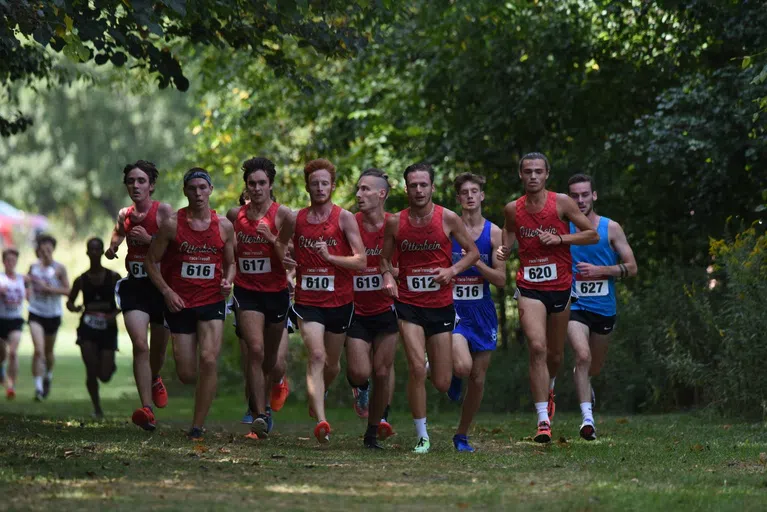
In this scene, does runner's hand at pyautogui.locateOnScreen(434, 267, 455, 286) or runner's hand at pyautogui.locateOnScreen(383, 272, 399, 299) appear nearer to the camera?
runner's hand at pyautogui.locateOnScreen(383, 272, 399, 299)

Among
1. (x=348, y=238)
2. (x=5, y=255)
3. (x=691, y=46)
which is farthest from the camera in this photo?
(x=5, y=255)

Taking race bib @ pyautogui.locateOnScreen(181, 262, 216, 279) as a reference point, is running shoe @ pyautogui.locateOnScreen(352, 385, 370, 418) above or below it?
below

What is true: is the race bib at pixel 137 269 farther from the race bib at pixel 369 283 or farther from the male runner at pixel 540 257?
the male runner at pixel 540 257

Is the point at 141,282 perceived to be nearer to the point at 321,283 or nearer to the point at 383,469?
the point at 321,283

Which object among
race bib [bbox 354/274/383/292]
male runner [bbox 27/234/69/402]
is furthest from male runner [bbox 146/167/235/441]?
male runner [bbox 27/234/69/402]

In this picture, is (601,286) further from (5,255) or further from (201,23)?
(5,255)

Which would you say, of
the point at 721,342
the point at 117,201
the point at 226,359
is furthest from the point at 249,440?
the point at 117,201

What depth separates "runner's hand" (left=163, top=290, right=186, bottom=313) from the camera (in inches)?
454

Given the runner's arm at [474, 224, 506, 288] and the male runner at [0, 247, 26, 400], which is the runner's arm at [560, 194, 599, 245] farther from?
the male runner at [0, 247, 26, 400]

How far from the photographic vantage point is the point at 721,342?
590 inches

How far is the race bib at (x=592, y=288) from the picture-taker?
12555mm

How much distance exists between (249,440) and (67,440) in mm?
1558

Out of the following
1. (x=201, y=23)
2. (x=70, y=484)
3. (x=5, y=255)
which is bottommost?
(x=70, y=484)

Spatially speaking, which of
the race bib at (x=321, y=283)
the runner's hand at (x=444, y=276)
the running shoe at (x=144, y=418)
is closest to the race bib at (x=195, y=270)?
the race bib at (x=321, y=283)
